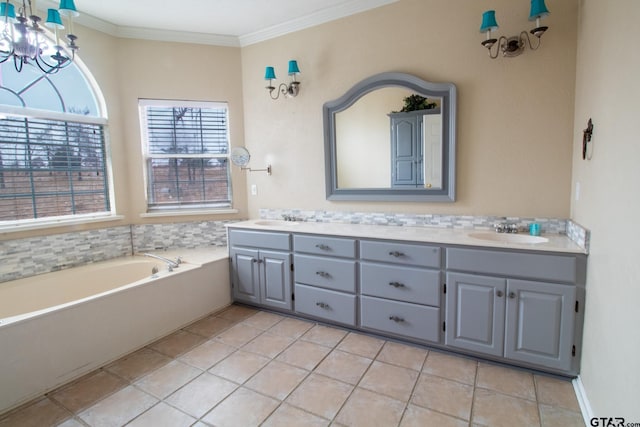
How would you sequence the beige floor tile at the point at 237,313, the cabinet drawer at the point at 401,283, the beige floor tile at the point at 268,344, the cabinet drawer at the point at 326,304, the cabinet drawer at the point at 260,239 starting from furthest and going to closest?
1. the beige floor tile at the point at 237,313
2. the cabinet drawer at the point at 260,239
3. the cabinet drawer at the point at 326,304
4. the beige floor tile at the point at 268,344
5. the cabinet drawer at the point at 401,283

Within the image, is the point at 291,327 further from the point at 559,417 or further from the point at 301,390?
the point at 559,417

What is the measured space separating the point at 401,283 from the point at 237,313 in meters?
1.63

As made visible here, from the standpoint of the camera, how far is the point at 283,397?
194 cm

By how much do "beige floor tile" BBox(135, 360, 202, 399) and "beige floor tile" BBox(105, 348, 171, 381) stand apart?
0.06 metres

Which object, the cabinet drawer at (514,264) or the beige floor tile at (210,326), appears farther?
the beige floor tile at (210,326)

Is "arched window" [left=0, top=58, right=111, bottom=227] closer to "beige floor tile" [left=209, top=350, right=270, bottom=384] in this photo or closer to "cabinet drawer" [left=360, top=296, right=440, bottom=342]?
"beige floor tile" [left=209, top=350, right=270, bottom=384]

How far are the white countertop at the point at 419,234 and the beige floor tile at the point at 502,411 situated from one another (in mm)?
866

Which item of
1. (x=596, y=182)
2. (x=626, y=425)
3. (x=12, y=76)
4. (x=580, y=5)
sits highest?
(x=580, y=5)

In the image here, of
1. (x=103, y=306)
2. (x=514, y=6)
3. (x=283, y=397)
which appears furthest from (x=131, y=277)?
(x=514, y=6)

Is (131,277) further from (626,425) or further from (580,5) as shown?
(580,5)

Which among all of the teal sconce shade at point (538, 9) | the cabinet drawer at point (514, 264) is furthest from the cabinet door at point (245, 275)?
the teal sconce shade at point (538, 9)

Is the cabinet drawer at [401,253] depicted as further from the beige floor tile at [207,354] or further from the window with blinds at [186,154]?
the window with blinds at [186,154]

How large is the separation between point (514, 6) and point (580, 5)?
388 millimetres

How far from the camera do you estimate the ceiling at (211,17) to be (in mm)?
2846
